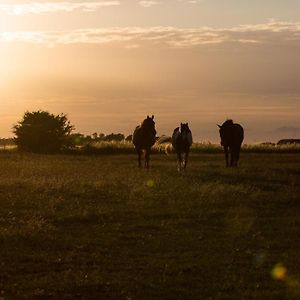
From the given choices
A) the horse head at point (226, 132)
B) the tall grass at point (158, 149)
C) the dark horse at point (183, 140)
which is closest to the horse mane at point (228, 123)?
the horse head at point (226, 132)

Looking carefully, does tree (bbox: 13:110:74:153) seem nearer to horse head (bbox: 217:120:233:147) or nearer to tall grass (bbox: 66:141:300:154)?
tall grass (bbox: 66:141:300:154)

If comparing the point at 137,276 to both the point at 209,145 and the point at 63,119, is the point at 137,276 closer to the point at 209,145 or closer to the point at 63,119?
the point at 209,145

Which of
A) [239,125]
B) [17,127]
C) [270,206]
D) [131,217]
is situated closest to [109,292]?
[131,217]

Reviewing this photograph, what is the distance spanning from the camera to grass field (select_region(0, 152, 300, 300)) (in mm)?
11305

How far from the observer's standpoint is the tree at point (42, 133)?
70688mm

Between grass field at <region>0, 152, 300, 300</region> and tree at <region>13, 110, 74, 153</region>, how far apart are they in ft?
143

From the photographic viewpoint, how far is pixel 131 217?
1883cm

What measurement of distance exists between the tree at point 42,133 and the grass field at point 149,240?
43716 mm

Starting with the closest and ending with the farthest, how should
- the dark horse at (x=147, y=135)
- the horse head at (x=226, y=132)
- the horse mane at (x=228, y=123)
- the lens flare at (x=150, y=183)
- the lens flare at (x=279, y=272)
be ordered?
the lens flare at (x=279, y=272)
the lens flare at (x=150, y=183)
the dark horse at (x=147, y=135)
the horse head at (x=226, y=132)
the horse mane at (x=228, y=123)

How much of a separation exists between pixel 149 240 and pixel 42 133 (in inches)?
2257

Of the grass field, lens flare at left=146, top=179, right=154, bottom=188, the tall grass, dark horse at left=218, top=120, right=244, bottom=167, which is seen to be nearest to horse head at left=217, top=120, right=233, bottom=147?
dark horse at left=218, top=120, right=244, bottom=167

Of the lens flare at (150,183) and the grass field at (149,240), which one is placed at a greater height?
the lens flare at (150,183)

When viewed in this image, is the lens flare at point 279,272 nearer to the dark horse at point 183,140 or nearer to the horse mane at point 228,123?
the dark horse at point 183,140

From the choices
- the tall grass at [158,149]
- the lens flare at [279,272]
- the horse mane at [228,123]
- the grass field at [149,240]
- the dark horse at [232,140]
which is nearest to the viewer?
the grass field at [149,240]
